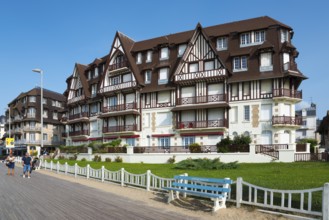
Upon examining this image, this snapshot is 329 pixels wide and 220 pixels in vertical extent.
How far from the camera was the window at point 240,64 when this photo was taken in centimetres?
3214

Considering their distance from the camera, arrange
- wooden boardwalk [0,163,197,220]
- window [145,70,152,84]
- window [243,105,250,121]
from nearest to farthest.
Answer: wooden boardwalk [0,163,197,220] → window [243,105,250,121] → window [145,70,152,84]

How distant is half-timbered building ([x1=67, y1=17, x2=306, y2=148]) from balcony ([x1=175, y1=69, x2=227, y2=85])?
0.35 ft

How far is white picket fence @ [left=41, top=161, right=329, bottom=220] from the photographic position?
22.8 feet

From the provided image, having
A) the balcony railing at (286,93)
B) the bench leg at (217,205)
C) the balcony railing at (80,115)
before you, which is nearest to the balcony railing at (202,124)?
the balcony railing at (286,93)

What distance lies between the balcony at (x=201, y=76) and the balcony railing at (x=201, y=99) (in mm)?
1768

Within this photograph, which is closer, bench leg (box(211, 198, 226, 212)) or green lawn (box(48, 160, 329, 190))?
bench leg (box(211, 198, 226, 212))

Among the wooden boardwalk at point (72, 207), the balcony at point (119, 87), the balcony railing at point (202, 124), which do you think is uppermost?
the balcony at point (119, 87)

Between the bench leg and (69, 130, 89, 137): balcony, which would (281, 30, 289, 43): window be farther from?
(69, 130, 89, 137): balcony

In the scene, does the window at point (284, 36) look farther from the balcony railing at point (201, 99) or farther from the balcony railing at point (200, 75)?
the balcony railing at point (201, 99)

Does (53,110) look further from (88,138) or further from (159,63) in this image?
(159,63)

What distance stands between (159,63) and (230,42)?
9135mm

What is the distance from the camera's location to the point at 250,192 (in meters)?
8.57

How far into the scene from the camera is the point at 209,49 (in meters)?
33.3

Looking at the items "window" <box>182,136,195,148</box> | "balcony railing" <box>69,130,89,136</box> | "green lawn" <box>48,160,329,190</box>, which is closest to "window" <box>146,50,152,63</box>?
"window" <box>182,136,195,148</box>
